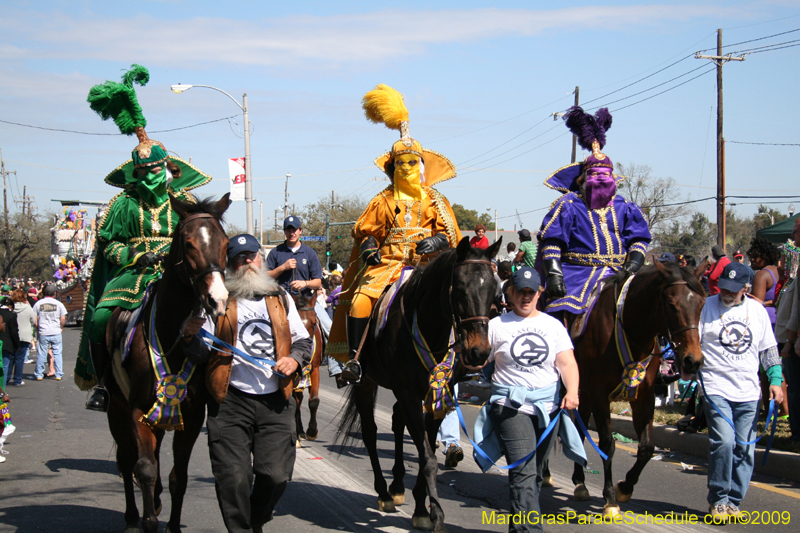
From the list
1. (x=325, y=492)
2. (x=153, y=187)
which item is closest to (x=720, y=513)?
(x=325, y=492)

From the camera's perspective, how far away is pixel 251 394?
4859 mm

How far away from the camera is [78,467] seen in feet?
26.4

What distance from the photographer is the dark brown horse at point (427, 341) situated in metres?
5.24

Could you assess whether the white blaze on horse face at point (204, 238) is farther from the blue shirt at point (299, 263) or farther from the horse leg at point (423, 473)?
the blue shirt at point (299, 263)

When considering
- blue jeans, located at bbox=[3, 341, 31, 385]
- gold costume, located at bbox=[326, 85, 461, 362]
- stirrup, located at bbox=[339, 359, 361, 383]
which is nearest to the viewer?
stirrup, located at bbox=[339, 359, 361, 383]

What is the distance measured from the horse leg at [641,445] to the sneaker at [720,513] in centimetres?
61

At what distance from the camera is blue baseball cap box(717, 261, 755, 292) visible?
6.13m

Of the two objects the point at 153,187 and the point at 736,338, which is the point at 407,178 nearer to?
the point at 153,187

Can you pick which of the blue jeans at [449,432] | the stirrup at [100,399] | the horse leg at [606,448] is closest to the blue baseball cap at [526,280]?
the horse leg at [606,448]

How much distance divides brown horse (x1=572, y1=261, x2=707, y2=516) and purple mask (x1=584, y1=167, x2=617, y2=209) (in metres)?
1.05

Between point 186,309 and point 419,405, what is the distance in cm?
204

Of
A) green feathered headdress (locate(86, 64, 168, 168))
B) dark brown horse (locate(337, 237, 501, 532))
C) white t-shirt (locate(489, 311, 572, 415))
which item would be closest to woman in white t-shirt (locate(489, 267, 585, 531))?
white t-shirt (locate(489, 311, 572, 415))

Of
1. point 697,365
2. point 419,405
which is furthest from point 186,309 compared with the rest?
point 697,365

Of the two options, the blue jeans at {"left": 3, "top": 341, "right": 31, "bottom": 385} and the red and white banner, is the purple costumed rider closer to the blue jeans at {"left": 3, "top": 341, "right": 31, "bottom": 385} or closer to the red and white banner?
the blue jeans at {"left": 3, "top": 341, "right": 31, "bottom": 385}
